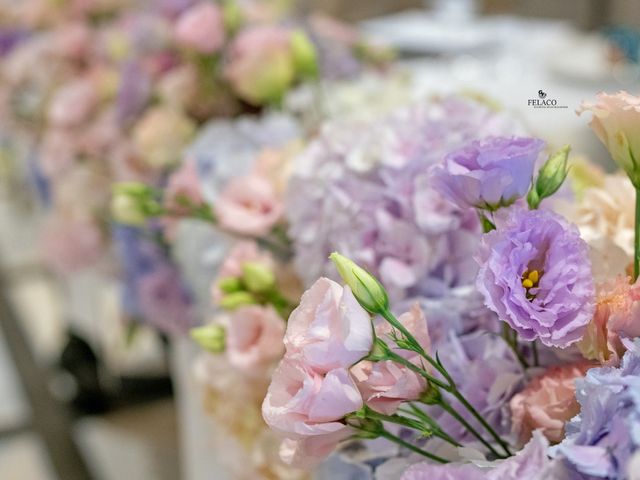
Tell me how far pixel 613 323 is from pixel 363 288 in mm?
108

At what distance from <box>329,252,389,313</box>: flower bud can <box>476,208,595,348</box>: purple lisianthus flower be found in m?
0.05

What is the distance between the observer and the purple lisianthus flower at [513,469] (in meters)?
0.32

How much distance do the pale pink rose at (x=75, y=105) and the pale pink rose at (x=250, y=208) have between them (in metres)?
0.54

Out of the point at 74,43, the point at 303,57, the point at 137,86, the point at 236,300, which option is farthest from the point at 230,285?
the point at 74,43

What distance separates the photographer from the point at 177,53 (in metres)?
1.07

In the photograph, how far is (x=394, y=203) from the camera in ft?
1.85

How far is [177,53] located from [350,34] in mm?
231

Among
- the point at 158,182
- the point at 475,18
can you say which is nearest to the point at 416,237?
the point at 158,182

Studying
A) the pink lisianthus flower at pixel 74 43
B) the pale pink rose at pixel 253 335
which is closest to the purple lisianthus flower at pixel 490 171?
the pale pink rose at pixel 253 335

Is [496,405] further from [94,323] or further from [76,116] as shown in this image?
[94,323]

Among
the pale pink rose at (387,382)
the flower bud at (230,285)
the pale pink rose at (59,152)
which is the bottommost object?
the pale pink rose at (59,152)

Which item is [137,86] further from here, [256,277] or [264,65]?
[256,277]

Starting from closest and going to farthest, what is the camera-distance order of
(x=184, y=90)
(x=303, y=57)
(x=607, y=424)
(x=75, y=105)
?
(x=607, y=424), (x=303, y=57), (x=184, y=90), (x=75, y=105)

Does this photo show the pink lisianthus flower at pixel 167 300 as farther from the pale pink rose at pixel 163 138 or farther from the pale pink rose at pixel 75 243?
the pale pink rose at pixel 75 243
